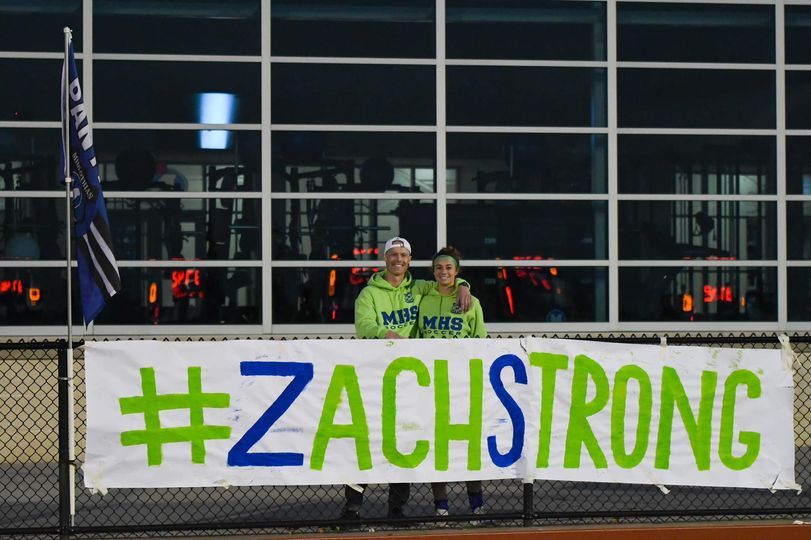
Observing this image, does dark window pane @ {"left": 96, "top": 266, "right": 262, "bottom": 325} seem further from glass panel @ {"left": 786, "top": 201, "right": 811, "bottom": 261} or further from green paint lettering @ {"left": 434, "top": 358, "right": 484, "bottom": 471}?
glass panel @ {"left": 786, "top": 201, "right": 811, "bottom": 261}

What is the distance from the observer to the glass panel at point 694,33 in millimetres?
12688

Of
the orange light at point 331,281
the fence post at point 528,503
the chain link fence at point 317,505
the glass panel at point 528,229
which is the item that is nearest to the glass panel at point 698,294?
the glass panel at point 528,229

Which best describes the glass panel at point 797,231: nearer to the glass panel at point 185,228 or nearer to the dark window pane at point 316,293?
the dark window pane at point 316,293

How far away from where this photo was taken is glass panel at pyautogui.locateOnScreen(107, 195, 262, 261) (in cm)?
1198

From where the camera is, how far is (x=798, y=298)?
12.8 meters

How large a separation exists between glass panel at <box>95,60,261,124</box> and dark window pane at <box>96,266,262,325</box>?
148 centimetres

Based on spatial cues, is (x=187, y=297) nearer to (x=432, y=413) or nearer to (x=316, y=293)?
(x=316, y=293)

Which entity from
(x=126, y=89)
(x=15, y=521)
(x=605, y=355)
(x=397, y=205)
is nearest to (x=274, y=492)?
(x=15, y=521)

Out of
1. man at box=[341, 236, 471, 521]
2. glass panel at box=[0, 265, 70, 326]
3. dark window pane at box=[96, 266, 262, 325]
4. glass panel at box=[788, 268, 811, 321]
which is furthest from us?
glass panel at box=[788, 268, 811, 321]

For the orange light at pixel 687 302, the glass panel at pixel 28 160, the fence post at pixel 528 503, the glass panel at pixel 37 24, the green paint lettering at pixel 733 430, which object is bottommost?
the fence post at pixel 528 503

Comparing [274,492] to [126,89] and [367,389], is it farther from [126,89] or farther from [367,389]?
[126,89]

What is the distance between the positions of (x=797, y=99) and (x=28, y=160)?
301 inches

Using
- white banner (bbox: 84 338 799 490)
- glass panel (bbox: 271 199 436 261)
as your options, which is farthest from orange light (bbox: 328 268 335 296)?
white banner (bbox: 84 338 799 490)

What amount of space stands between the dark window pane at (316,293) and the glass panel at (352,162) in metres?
0.80
